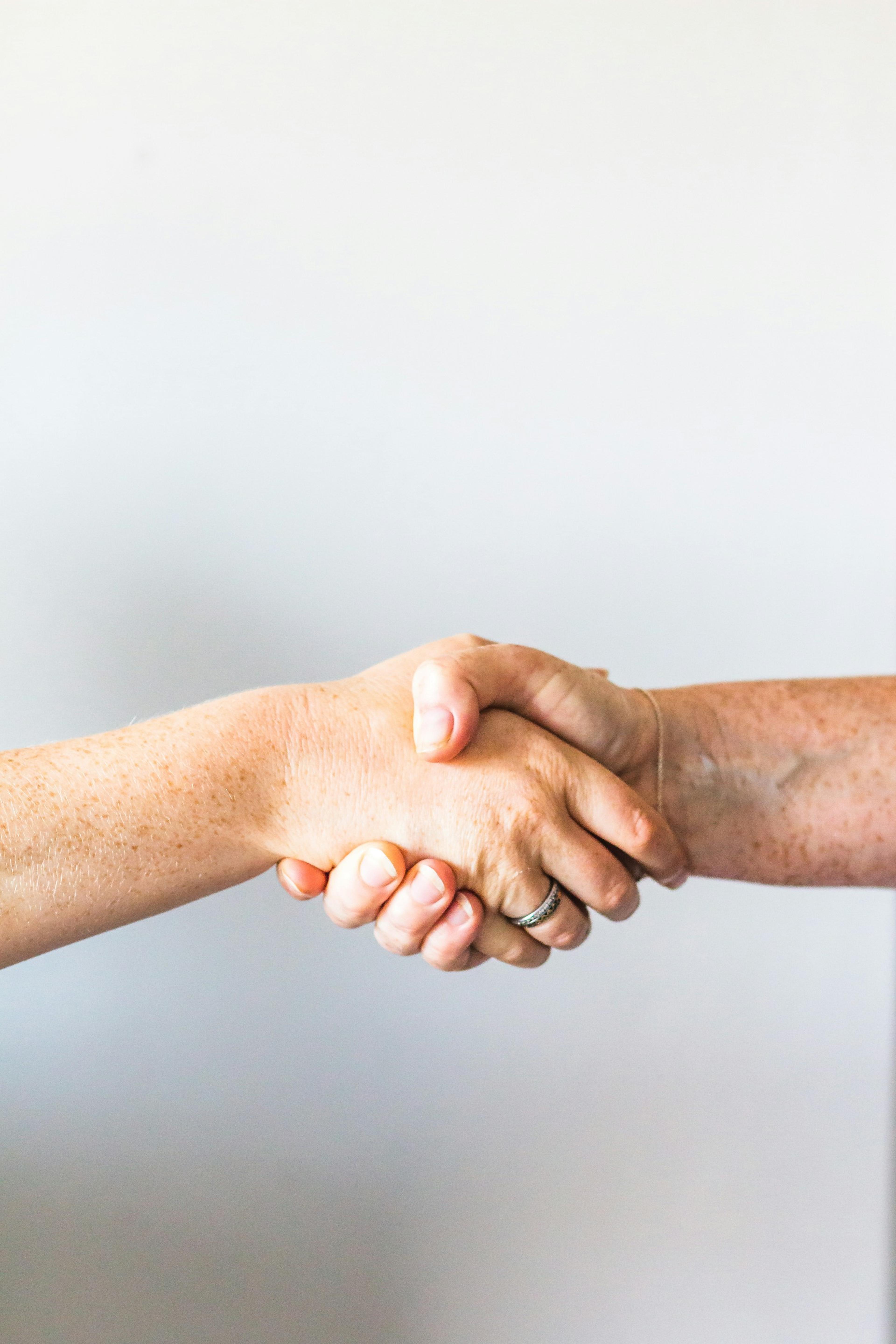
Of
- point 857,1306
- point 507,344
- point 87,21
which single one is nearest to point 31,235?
point 87,21

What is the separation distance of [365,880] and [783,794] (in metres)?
0.60

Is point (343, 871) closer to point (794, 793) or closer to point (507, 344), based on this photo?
point (794, 793)

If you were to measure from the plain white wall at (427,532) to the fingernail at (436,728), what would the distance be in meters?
0.53

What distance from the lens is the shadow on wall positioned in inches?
62.1

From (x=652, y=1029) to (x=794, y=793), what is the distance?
63 centimetres

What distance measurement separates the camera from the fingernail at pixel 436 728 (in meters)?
1.09

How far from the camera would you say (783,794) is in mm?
1360

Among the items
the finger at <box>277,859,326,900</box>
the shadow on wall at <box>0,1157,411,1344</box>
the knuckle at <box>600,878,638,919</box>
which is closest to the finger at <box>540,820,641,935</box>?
the knuckle at <box>600,878,638,919</box>

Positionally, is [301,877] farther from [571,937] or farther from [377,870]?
[571,937]

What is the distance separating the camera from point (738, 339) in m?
1.70

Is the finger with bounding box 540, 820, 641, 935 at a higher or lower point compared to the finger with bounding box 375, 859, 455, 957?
higher

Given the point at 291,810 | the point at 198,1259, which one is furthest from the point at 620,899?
the point at 198,1259

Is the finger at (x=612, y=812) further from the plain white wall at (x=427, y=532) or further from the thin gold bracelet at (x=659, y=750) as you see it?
the plain white wall at (x=427, y=532)

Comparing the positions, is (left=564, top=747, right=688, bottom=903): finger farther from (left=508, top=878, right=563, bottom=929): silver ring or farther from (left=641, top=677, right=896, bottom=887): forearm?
(left=641, top=677, right=896, bottom=887): forearm
